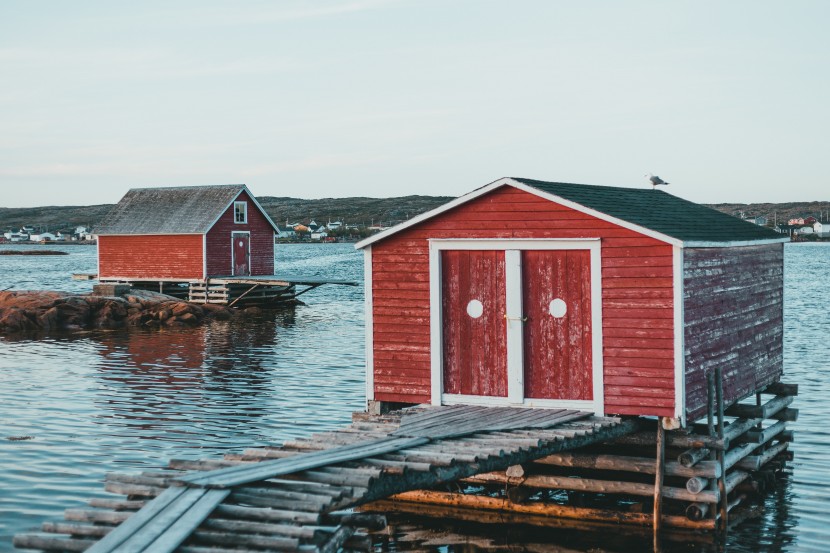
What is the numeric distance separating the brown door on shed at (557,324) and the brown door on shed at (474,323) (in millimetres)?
380

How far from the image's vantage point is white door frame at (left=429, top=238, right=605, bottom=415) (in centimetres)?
1341

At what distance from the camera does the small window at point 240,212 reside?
1906 inches

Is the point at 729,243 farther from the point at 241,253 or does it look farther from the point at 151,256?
the point at 151,256

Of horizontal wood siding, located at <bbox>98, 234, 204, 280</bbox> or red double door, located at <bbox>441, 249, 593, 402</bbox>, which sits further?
horizontal wood siding, located at <bbox>98, 234, 204, 280</bbox>

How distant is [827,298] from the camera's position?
55000 mm

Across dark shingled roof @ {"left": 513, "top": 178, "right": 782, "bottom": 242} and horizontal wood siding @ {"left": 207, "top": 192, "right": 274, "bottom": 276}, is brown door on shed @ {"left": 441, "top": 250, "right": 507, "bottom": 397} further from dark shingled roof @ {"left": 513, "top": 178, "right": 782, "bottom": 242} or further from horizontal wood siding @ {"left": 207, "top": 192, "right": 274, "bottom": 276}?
horizontal wood siding @ {"left": 207, "top": 192, "right": 274, "bottom": 276}

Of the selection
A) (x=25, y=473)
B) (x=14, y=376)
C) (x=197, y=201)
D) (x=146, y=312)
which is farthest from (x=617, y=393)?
(x=197, y=201)

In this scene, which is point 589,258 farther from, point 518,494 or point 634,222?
point 518,494

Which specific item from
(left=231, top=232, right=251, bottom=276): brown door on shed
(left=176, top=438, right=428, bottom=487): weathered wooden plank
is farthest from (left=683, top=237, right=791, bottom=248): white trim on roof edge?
(left=231, top=232, right=251, bottom=276): brown door on shed

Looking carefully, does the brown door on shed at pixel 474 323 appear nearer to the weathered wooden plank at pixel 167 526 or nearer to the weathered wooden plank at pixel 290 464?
the weathered wooden plank at pixel 290 464

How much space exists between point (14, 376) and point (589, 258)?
62.0ft

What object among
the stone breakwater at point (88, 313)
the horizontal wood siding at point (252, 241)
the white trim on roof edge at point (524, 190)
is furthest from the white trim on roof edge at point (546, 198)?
the horizontal wood siding at point (252, 241)

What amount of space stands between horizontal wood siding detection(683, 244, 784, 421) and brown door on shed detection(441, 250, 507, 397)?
8.31 feet

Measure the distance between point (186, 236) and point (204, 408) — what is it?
86.5 feet
